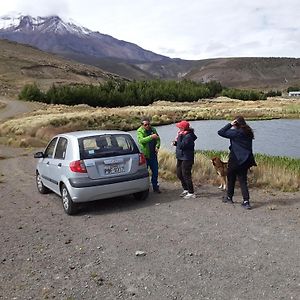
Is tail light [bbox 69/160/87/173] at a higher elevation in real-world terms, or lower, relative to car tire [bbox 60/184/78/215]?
higher

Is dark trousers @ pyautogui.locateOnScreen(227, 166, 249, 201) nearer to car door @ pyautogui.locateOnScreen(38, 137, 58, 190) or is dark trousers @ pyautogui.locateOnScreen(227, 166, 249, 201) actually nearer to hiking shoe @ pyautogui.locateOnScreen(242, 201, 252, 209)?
hiking shoe @ pyautogui.locateOnScreen(242, 201, 252, 209)

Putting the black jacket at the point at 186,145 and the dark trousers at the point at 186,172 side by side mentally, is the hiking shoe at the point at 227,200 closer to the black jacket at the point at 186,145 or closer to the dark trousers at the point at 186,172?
the dark trousers at the point at 186,172

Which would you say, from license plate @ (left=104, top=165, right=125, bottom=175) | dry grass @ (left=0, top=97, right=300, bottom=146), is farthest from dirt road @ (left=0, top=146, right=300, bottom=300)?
dry grass @ (left=0, top=97, right=300, bottom=146)

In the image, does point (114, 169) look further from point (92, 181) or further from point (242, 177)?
point (242, 177)

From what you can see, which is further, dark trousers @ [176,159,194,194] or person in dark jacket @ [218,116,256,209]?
dark trousers @ [176,159,194,194]

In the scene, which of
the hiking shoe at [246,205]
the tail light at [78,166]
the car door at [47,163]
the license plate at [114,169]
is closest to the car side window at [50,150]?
the car door at [47,163]

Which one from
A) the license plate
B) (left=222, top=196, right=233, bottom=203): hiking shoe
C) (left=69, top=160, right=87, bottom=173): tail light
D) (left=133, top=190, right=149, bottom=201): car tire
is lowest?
(left=222, top=196, right=233, bottom=203): hiking shoe

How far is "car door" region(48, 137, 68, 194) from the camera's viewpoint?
9844 mm

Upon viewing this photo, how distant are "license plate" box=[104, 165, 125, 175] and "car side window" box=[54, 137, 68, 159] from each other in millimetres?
1150

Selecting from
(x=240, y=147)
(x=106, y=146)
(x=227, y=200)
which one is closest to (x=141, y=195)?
(x=106, y=146)

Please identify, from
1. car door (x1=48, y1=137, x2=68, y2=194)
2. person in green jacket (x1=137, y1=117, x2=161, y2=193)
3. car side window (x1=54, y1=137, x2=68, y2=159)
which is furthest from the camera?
person in green jacket (x1=137, y1=117, x2=161, y2=193)

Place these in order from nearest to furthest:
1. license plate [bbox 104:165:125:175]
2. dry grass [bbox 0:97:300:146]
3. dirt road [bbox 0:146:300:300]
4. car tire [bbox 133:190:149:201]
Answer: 1. dirt road [bbox 0:146:300:300]
2. license plate [bbox 104:165:125:175]
3. car tire [bbox 133:190:149:201]
4. dry grass [bbox 0:97:300:146]

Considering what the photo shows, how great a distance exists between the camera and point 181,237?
23.8 ft

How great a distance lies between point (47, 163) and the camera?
1090 centimetres
